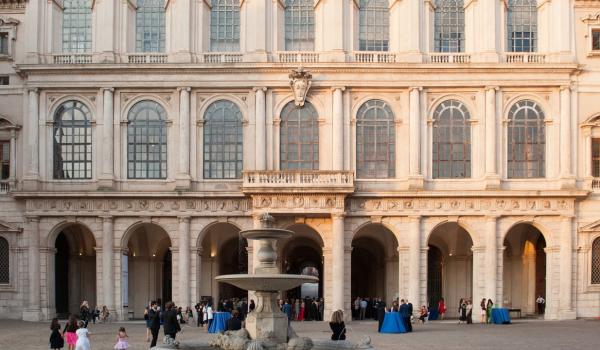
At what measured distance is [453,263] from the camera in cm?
5734

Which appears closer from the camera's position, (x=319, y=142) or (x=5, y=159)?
(x=319, y=142)

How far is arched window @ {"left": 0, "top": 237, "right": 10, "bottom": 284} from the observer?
5384cm

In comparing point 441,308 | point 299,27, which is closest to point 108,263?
point 299,27

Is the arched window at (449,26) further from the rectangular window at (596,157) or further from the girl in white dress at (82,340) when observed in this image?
the girl in white dress at (82,340)

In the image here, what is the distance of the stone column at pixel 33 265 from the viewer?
52.5 metres

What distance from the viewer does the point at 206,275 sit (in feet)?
191

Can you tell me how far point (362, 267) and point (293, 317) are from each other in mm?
9902

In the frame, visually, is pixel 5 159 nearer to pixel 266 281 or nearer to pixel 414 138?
pixel 414 138

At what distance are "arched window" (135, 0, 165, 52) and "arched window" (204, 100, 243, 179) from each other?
4.37 metres

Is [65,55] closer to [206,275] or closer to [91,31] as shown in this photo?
[91,31]

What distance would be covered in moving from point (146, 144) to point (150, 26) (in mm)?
6025

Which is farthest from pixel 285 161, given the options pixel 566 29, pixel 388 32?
pixel 566 29

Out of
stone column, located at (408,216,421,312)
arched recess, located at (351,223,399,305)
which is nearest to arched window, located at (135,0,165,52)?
arched recess, located at (351,223,399,305)

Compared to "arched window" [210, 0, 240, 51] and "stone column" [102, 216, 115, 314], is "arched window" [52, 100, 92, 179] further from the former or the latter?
"arched window" [210, 0, 240, 51]
